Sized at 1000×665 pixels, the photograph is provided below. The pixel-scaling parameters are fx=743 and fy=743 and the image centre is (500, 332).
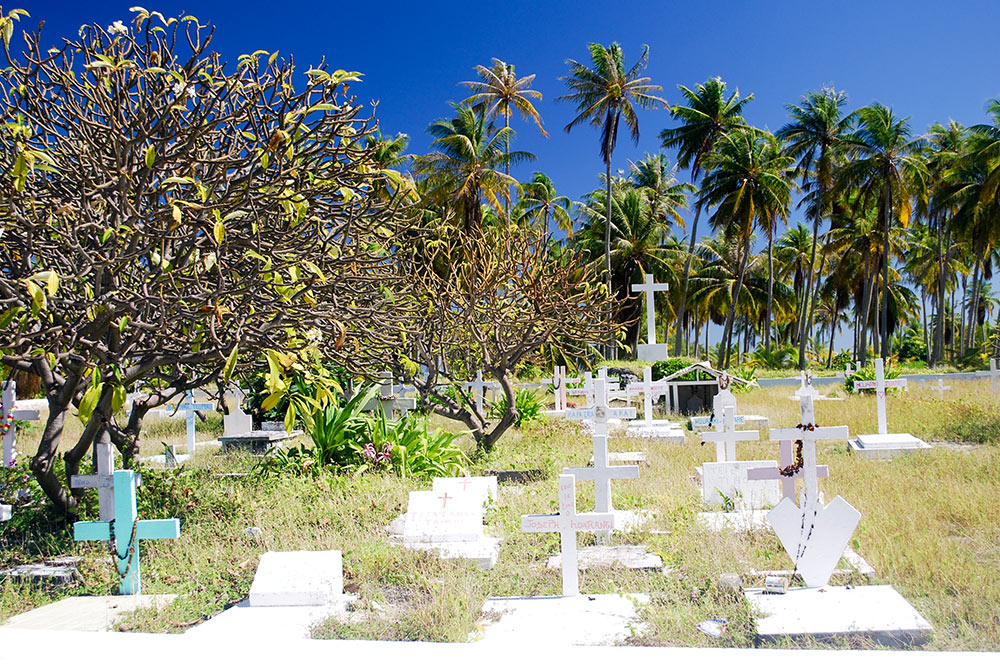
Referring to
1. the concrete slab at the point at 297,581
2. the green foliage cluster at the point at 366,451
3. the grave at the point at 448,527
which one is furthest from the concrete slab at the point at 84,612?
the green foliage cluster at the point at 366,451

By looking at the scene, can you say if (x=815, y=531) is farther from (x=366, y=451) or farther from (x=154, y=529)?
(x=366, y=451)

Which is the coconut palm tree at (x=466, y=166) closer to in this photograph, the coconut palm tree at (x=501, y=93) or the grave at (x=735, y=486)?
the coconut palm tree at (x=501, y=93)

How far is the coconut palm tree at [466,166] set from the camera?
108 feet

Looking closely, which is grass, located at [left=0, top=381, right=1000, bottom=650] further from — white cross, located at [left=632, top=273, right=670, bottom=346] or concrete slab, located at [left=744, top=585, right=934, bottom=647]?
white cross, located at [left=632, top=273, right=670, bottom=346]

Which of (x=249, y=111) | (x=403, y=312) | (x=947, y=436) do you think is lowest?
(x=947, y=436)

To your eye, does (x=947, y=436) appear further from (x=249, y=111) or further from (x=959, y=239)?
(x=959, y=239)

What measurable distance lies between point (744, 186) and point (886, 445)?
1090 inches

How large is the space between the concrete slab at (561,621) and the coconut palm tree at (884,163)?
3611cm

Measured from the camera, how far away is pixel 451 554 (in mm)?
5648

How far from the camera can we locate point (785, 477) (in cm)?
553

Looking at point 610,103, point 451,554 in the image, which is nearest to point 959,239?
point 610,103

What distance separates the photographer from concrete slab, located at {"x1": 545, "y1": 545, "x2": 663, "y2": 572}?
17.4ft

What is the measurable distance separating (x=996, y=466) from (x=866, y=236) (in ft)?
125

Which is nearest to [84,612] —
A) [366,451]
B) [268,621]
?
[268,621]
